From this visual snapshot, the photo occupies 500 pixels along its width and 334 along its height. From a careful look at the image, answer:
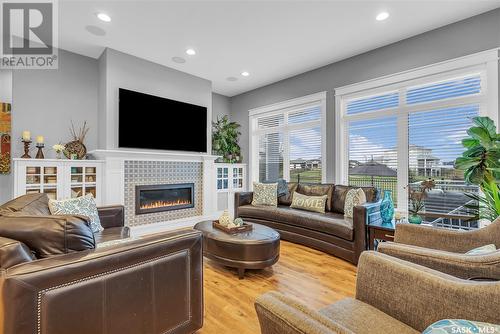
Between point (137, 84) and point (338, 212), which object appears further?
point (137, 84)

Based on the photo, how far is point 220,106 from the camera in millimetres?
6203

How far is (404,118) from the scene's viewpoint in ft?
11.7

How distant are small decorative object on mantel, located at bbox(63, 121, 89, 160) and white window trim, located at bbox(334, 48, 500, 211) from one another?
426 cm

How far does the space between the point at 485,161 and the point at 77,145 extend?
17.4 feet

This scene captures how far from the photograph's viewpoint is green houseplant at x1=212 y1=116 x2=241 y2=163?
219 inches

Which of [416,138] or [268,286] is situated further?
[416,138]

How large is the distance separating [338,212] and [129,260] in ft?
10.2

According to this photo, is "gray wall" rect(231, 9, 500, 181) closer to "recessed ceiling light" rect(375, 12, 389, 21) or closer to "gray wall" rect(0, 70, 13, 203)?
"recessed ceiling light" rect(375, 12, 389, 21)

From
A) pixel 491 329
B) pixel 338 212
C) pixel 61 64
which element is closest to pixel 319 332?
pixel 491 329

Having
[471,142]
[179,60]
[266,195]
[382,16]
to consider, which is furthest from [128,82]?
[471,142]

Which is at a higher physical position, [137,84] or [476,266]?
[137,84]

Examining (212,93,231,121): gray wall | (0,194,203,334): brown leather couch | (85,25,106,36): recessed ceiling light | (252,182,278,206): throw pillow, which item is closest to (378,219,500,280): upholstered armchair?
(0,194,203,334): brown leather couch

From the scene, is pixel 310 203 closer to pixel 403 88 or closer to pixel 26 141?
pixel 403 88

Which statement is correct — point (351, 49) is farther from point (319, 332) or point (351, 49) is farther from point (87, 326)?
point (87, 326)
